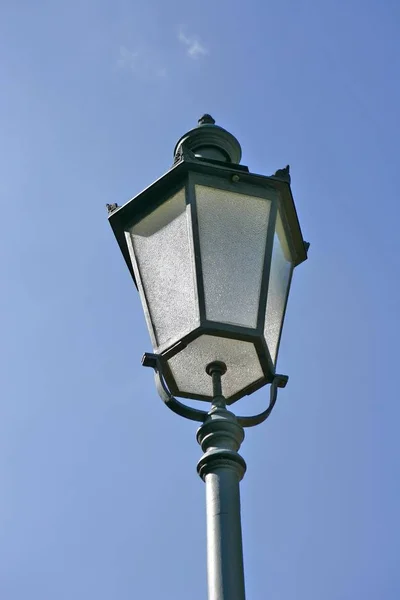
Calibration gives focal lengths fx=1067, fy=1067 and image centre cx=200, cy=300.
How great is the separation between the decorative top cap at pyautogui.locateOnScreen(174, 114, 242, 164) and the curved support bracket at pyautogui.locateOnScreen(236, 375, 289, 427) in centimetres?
154

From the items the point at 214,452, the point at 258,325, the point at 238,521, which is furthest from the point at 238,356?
the point at 238,521

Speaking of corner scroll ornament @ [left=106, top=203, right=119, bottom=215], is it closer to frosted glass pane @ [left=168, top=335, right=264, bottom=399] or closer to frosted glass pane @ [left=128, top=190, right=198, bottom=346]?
frosted glass pane @ [left=128, top=190, right=198, bottom=346]

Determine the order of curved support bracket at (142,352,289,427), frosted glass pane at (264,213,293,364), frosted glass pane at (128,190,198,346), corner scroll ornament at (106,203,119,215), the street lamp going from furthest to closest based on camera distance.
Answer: corner scroll ornament at (106,203,119,215)
frosted glass pane at (264,213,293,364)
frosted glass pane at (128,190,198,346)
curved support bracket at (142,352,289,427)
the street lamp

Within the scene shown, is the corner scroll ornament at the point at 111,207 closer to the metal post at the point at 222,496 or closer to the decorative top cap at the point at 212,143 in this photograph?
the decorative top cap at the point at 212,143

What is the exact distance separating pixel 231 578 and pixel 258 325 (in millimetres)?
1148

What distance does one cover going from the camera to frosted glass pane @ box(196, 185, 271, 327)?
433 centimetres

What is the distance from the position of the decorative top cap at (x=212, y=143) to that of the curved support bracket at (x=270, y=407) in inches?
60.5

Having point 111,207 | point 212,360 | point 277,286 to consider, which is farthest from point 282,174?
point 212,360

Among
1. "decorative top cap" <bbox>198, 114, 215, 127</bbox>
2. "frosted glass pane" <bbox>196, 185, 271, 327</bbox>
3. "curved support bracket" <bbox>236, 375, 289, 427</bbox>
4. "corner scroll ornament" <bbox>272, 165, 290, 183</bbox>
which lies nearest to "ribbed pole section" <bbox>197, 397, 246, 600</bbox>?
"curved support bracket" <bbox>236, 375, 289, 427</bbox>

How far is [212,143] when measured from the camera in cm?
561

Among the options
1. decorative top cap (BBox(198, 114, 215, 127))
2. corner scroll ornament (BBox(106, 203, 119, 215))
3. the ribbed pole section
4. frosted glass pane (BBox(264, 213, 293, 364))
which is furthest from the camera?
decorative top cap (BBox(198, 114, 215, 127))

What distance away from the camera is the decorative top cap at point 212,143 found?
5578 millimetres

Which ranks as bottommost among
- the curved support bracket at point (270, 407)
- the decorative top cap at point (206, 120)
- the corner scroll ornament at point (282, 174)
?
the curved support bracket at point (270, 407)

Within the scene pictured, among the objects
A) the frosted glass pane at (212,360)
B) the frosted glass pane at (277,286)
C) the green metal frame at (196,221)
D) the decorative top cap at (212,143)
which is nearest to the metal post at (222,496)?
the frosted glass pane at (212,360)
